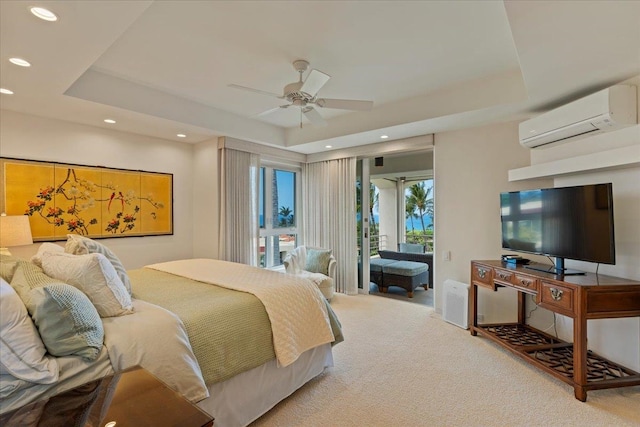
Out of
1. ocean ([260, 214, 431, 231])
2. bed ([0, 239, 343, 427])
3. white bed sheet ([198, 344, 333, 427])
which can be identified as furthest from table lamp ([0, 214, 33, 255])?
ocean ([260, 214, 431, 231])

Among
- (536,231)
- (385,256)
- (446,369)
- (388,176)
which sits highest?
(388,176)

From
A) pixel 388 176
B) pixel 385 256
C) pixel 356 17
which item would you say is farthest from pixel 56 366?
pixel 388 176

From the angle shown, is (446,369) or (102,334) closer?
(102,334)

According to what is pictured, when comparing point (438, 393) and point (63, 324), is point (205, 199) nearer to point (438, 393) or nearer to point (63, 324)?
point (63, 324)

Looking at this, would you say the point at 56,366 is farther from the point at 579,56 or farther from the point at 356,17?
the point at 579,56

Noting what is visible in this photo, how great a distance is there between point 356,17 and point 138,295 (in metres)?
2.42

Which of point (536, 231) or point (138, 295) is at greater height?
point (536, 231)

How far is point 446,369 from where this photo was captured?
2627 millimetres

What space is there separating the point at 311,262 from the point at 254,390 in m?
3.07

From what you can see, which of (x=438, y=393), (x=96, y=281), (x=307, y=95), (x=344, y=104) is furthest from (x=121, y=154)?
(x=438, y=393)

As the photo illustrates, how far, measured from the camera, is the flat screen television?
2385mm

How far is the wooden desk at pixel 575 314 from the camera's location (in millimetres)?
2199

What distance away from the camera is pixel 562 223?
2664mm

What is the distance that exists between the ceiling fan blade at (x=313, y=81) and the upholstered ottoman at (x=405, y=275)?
331 centimetres
